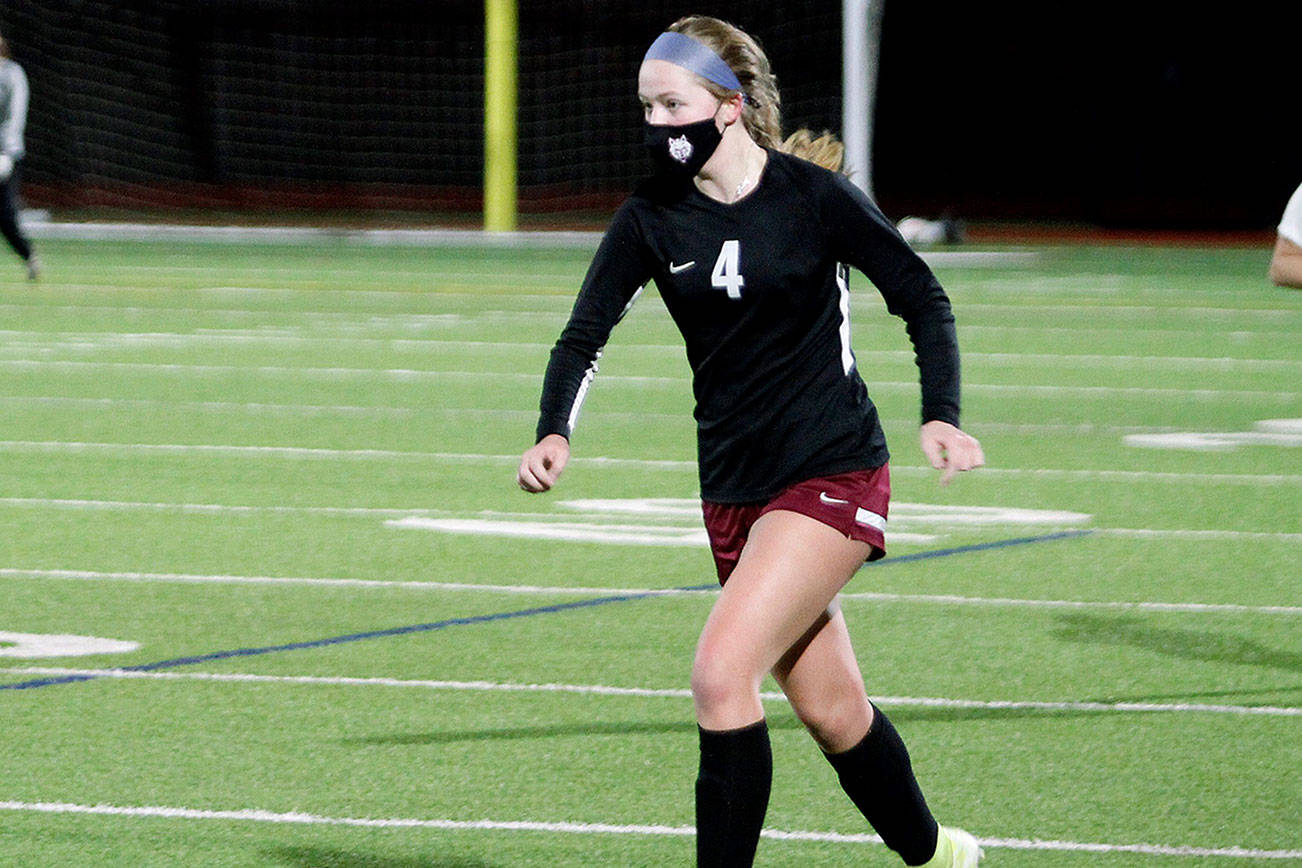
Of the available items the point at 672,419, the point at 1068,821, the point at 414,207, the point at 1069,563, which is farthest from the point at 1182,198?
the point at 1068,821

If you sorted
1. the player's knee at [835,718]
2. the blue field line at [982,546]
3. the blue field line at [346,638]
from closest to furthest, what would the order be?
the player's knee at [835,718], the blue field line at [346,638], the blue field line at [982,546]

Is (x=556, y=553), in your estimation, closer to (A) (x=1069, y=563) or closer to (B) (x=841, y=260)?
(A) (x=1069, y=563)

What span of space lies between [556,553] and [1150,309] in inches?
499

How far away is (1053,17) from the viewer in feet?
120

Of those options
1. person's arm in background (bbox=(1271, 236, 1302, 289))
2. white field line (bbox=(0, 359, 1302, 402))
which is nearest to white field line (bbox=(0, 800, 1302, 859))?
person's arm in background (bbox=(1271, 236, 1302, 289))

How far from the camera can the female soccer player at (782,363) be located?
4.56m

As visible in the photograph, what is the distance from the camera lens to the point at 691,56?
462cm

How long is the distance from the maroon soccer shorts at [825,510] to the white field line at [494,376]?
10091 millimetres

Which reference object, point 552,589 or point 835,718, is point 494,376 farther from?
point 835,718

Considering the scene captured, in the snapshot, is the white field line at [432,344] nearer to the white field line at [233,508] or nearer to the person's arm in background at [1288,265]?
the white field line at [233,508]

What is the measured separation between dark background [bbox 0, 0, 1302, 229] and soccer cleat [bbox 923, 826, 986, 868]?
97.4 feet

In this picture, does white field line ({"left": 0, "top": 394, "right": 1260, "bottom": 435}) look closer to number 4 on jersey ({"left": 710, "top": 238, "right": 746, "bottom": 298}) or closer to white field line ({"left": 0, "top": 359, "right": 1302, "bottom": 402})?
white field line ({"left": 0, "top": 359, "right": 1302, "bottom": 402})

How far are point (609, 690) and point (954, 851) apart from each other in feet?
6.98

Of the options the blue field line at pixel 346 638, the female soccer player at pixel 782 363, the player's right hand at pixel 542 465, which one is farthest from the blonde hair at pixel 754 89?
the blue field line at pixel 346 638
